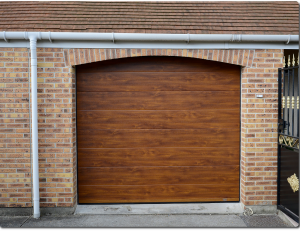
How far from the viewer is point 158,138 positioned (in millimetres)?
4629

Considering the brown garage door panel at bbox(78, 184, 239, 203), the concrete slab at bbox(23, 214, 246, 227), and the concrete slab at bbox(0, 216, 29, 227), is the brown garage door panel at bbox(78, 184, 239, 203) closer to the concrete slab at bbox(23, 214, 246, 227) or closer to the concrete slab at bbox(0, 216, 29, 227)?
the concrete slab at bbox(23, 214, 246, 227)

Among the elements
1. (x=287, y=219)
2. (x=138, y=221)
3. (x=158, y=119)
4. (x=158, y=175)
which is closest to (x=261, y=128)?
(x=287, y=219)

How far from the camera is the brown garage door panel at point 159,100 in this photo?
181 inches

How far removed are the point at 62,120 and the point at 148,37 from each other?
181 centimetres

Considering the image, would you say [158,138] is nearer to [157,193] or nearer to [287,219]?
[157,193]

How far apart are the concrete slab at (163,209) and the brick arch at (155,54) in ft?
7.49

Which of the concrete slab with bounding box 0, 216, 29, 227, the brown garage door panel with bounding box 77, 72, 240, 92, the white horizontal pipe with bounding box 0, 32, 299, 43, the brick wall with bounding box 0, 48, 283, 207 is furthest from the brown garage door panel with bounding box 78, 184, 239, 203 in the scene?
the white horizontal pipe with bounding box 0, 32, 299, 43

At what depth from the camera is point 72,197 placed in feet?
14.4

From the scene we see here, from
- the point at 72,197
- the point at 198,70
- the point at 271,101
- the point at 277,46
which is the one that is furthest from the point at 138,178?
the point at 277,46

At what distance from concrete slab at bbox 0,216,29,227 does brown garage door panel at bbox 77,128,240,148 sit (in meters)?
1.37

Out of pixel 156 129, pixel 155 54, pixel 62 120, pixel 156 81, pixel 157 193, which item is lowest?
pixel 157 193

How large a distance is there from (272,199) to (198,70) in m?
2.37

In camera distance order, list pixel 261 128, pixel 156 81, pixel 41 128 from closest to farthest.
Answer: pixel 41 128 < pixel 261 128 < pixel 156 81

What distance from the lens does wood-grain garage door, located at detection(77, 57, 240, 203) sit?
4590 millimetres
